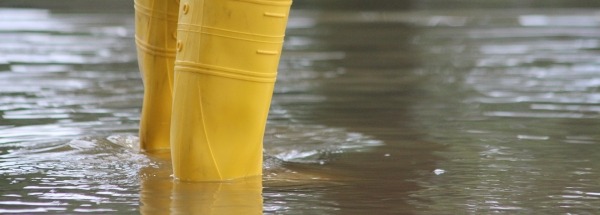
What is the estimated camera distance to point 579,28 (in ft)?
47.8

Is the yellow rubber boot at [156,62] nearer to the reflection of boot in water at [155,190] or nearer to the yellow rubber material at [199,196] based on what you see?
the reflection of boot in water at [155,190]

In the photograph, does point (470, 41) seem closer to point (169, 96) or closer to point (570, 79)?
point (570, 79)

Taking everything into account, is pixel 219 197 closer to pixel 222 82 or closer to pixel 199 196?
pixel 199 196

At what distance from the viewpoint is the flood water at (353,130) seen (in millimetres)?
4043

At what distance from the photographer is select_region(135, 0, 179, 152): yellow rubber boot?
4848 millimetres

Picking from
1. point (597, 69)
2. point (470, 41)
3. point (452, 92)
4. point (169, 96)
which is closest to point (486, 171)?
point (169, 96)

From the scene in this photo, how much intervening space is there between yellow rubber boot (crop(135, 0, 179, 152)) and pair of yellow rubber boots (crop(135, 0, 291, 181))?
0.74m

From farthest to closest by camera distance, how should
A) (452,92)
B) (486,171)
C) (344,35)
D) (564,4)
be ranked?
(564,4) → (344,35) → (452,92) → (486,171)

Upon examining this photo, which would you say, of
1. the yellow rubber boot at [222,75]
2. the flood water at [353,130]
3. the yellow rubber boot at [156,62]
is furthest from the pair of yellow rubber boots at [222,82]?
the yellow rubber boot at [156,62]

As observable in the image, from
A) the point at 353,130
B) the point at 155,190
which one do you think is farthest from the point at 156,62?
the point at 353,130

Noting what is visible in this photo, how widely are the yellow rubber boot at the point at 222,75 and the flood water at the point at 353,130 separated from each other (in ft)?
0.55

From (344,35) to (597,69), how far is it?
472 centimetres

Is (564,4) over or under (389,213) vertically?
over

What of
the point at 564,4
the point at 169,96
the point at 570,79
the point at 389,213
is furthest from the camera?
the point at 564,4
